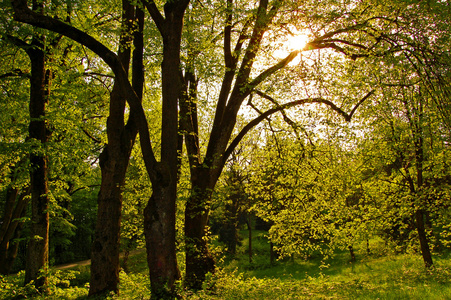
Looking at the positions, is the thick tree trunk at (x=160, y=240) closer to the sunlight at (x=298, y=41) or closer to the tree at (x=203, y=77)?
the tree at (x=203, y=77)

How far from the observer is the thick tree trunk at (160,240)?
23.0 ft

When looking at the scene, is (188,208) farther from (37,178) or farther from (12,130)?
(12,130)

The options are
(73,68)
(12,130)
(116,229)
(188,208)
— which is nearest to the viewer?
(116,229)

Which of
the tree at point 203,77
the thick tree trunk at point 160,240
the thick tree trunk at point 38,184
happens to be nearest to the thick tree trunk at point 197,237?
the tree at point 203,77

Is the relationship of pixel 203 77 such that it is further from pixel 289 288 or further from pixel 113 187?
pixel 289 288

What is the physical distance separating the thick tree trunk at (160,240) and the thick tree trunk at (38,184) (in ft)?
18.4

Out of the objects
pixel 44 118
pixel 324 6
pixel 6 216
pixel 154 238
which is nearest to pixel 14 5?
pixel 44 118

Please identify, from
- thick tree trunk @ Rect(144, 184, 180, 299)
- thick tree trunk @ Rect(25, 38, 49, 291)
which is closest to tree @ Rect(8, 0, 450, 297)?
thick tree trunk @ Rect(144, 184, 180, 299)

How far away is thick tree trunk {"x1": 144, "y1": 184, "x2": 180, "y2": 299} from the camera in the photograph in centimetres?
700

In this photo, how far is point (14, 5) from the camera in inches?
270

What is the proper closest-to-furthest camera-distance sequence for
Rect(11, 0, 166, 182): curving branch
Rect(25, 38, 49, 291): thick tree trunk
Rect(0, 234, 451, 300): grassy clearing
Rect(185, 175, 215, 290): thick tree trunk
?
Rect(11, 0, 166, 182): curving branch, Rect(0, 234, 451, 300): grassy clearing, Rect(185, 175, 215, 290): thick tree trunk, Rect(25, 38, 49, 291): thick tree trunk

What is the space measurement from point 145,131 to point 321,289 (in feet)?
21.2

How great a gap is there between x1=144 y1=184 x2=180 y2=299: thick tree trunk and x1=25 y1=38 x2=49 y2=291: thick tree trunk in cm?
559

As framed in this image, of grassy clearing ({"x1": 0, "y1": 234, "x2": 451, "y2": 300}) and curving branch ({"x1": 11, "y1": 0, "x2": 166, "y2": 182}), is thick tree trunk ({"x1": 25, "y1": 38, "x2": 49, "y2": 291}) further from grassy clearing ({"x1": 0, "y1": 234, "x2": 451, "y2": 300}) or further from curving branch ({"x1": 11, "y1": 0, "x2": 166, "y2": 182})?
curving branch ({"x1": 11, "y1": 0, "x2": 166, "y2": 182})
